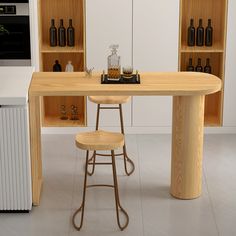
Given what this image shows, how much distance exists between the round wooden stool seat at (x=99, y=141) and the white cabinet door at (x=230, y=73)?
238 cm

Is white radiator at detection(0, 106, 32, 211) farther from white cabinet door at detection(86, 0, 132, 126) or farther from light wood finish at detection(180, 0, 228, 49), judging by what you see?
light wood finish at detection(180, 0, 228, 49)

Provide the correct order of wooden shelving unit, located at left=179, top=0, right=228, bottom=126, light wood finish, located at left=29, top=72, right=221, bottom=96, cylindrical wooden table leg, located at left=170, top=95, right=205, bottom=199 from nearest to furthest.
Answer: light wood finish, located at left=29, top=72, right=221, bottom=96, cylindrical wooden table leg, located at left=170, top=95, right=205, bottom=199, wooden shelving unit, located at left=179, top=0, right=228, bottom=126

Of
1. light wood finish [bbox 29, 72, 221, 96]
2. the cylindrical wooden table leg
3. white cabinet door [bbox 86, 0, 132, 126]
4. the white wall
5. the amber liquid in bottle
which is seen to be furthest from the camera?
white cabinet door [bbox 86, 0, 132, 126]

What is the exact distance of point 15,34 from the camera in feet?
22.7

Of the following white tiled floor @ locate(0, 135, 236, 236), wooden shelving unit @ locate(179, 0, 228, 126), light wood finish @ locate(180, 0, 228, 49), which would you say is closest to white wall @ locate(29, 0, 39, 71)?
white tiled floor @ locate(0, 135, 236, 236)

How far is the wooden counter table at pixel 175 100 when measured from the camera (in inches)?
205

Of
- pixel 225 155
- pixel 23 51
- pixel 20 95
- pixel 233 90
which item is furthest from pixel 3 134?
pixel 233 90

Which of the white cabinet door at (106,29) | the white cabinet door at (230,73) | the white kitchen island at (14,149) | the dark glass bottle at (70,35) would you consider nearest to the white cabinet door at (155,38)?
the white cabinet door at (106,29)

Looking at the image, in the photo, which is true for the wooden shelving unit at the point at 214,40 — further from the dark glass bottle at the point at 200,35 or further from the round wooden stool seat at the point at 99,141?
the round wooden stool seat at the point at 99,141

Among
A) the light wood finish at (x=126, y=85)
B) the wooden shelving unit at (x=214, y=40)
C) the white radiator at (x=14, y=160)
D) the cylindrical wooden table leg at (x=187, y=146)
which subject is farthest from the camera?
the wooden shelving unit at (x=214, y=40)

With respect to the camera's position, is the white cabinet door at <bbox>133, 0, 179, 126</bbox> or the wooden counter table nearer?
the wooden counter table

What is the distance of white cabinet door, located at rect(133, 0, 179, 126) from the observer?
6.95 meters

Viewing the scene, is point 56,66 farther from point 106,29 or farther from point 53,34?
point 106,29

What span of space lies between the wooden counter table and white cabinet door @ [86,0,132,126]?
1.36 m
